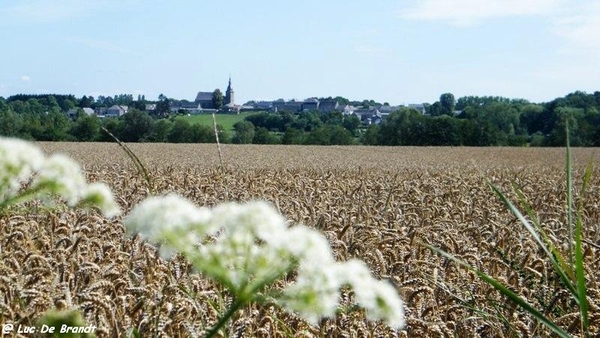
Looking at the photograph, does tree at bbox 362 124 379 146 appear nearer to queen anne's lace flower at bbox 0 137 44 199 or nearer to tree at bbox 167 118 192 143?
tree at bbox 167 118 192 143

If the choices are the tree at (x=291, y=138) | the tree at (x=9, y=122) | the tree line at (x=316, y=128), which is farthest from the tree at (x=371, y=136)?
the tree at (x=9, y=122)

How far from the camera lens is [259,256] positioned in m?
1.27

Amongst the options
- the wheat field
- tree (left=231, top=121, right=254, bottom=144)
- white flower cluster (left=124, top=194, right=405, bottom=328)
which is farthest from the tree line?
white flower cluster (left=124, top=194, right=405, bottom=328)

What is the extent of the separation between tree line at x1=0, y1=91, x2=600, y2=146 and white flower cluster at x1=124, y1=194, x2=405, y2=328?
82689 mm

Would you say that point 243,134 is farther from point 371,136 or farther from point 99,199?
point 99,199

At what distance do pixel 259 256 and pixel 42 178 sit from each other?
425 mm

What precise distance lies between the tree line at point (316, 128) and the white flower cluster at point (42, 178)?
8273 centimetres

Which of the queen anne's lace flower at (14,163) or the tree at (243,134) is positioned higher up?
the queen anne's lace flower at (14,163)

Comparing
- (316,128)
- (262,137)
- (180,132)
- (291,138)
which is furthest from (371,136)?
(180,132)

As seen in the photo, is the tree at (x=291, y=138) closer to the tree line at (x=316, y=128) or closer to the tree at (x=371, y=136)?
the tree line at (x=316, y=128)

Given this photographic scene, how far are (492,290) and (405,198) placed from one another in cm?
978

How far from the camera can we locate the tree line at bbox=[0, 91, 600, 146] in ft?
330

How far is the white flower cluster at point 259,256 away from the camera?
48.2 inches

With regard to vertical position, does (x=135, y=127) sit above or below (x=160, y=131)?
above
